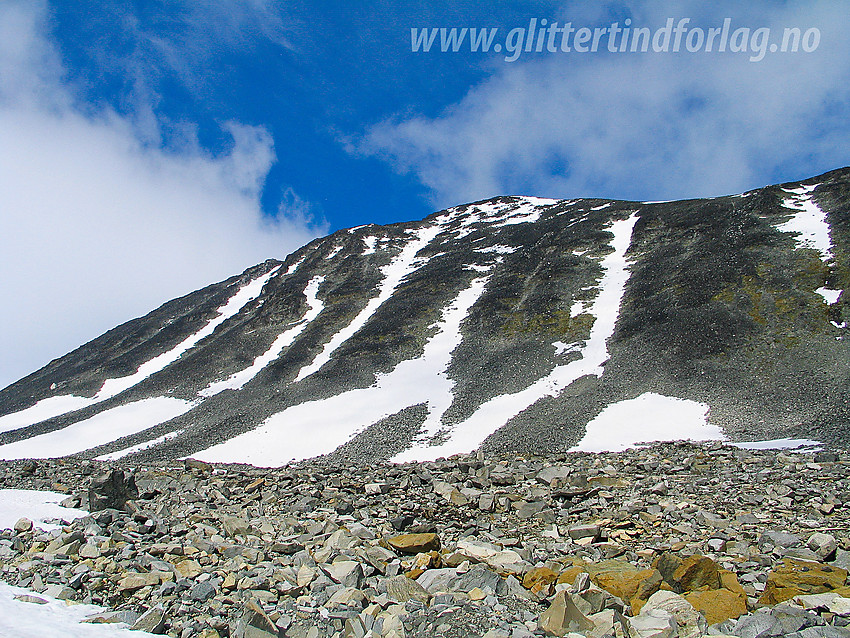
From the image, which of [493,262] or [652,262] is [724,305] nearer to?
[652,262]

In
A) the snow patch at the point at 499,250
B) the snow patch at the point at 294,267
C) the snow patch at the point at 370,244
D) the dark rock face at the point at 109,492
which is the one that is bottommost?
the dark rock face at the point at 109,492

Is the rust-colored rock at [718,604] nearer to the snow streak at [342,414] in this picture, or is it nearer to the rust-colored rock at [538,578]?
the rust-colored rock at [538,578]

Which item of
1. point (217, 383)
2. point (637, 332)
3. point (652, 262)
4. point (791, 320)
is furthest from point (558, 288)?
point (217, 383)

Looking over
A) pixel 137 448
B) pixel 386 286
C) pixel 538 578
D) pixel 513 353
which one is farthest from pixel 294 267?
pixel 538 578

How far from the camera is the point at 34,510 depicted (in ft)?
40.8

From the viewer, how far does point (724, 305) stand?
51938mm

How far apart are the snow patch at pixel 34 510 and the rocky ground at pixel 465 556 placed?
574 millimetres

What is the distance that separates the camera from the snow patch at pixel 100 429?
49938mm

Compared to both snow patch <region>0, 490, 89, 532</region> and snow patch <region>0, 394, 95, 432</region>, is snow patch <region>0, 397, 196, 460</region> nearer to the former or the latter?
snow patch <region>0, 394, 95, 432</region>

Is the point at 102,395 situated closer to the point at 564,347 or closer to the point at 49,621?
the point at 564,347

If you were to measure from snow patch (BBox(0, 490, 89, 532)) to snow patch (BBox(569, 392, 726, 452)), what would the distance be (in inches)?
1084

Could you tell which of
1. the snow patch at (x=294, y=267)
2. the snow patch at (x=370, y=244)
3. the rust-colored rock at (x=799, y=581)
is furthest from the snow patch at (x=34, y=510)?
the snow patch at (x=294, y=267)

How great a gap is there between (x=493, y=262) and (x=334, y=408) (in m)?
45.6

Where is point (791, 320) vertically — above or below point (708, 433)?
above
